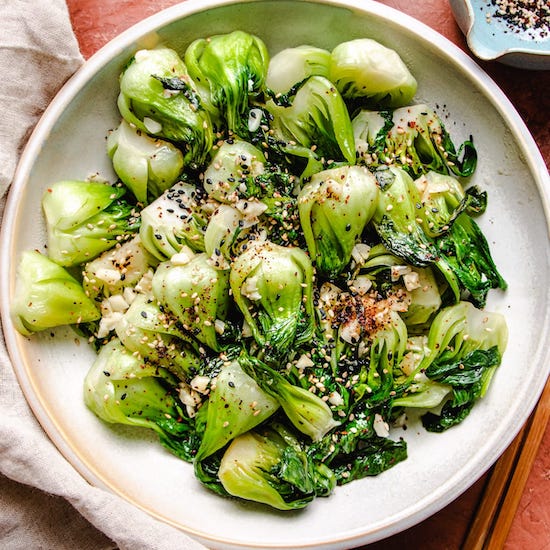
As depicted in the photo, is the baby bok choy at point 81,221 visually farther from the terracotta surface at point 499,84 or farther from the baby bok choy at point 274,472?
the baby bok choy at point 274,472

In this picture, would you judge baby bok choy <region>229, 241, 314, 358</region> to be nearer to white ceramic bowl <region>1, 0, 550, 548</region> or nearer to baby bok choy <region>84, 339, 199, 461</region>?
baby bok choy <region>84, 339, 199, 461</region>

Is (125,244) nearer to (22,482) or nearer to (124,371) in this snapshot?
(124,371)

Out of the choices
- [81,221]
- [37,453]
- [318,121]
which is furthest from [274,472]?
[318,121]

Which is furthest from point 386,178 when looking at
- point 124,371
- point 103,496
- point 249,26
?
point 103,496

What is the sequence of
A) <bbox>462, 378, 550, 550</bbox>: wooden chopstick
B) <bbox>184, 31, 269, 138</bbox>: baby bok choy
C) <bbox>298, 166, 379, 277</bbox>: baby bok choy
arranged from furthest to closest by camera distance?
<bbox>462, 378, 550, 550</bbox>: wooden chopstick < <bbox>184, 31, 269, 138</bbox>: baby bok choy < <bbox>298, 166, 379, 277</bbox>: baby bok choy

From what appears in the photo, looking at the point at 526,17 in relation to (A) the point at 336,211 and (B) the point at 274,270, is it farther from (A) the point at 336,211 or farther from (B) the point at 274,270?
(B) the point at 274,270

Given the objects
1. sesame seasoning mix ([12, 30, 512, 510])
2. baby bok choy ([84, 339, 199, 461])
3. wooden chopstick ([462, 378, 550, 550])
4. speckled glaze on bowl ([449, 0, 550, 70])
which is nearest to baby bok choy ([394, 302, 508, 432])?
sesame seasoning mix ([12, 30, 512, 510])
